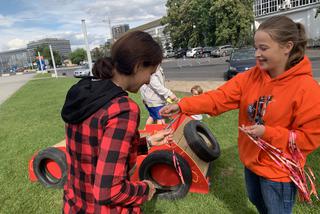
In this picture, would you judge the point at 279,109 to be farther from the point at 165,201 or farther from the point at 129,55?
the point at 165,201

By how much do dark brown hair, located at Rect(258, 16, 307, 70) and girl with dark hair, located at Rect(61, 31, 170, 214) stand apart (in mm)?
838

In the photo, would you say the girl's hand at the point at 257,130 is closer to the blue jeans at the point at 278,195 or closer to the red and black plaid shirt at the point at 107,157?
the blue jeans at the point at 278,195

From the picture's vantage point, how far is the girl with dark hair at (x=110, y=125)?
1318 millimetres

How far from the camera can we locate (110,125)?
51.1 inches

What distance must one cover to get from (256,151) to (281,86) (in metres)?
0.49

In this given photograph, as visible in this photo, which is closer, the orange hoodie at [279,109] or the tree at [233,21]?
the orange hoodie at [279,109]

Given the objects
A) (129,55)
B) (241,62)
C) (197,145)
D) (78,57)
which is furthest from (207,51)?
(78,57)

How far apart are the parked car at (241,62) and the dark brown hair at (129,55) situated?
12.4 m

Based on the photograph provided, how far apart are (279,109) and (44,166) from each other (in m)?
3.64

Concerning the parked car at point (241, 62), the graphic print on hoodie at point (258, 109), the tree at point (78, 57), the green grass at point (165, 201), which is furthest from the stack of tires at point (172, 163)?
the tree at point (78, 57)

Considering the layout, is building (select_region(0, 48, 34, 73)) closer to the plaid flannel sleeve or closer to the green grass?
the green grass

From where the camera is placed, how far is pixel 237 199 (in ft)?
11.7

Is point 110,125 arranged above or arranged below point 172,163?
above

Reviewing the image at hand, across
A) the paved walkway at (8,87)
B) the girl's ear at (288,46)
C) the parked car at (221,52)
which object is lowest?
the paved walkway at (8,87)
